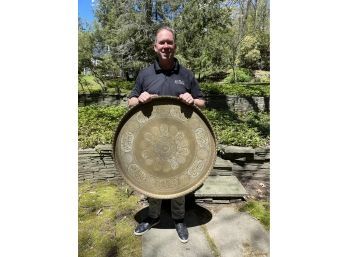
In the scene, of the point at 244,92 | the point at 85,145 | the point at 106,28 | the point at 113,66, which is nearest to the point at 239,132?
the point at 85,145

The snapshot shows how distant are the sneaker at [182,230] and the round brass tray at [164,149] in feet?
1.33

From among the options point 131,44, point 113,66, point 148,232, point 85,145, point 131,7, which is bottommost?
point 148,232

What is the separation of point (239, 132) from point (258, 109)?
3116 mm

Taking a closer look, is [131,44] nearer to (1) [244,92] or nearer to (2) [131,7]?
(2) [131,7]

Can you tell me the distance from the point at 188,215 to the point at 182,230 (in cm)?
44

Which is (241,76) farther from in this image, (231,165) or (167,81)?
(167,81)

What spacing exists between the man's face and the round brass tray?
39 centimetres

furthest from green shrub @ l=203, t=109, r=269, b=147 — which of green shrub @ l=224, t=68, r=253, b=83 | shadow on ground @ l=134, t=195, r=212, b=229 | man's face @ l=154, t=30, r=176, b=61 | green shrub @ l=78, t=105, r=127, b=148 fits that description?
green shrub @ l=224, t=68, r=253, b=83

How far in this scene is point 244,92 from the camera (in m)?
8.91

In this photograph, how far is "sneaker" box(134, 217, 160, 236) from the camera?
10.3ft

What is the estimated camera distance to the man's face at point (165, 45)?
282 cm

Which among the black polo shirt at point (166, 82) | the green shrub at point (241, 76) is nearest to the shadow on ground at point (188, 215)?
the black polo shirt at point (166, 82)

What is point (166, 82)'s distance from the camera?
2.97m

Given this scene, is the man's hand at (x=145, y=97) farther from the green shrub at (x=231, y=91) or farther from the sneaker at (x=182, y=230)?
the green shrub at (x=231, y=91)
